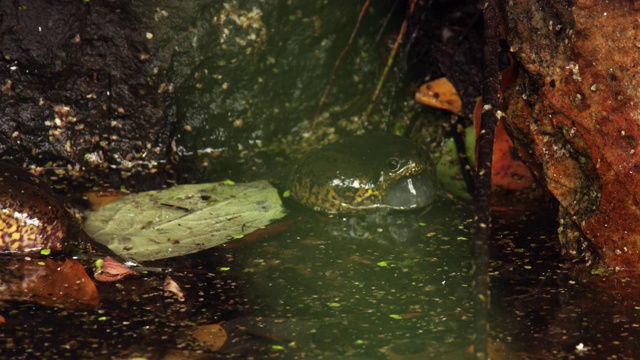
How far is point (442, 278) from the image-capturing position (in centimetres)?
315

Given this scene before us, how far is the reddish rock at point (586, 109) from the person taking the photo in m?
2.94

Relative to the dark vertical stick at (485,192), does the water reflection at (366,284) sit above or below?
below

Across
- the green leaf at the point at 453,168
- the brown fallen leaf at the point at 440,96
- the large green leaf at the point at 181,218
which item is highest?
the brown fallen leaf at the point at 440,96

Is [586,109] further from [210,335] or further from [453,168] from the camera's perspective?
[210,335]

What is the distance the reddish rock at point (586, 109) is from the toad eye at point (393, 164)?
2.50ft

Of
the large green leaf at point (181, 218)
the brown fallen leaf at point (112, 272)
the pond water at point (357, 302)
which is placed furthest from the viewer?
the large green leaf at point (181, 218)

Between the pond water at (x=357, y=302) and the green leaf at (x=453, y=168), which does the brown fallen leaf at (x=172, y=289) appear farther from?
the green leaf at (x=453, y=168)

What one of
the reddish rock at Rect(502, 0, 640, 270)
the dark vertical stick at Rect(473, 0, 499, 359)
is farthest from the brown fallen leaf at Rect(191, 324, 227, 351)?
the reddish rock at Rect(502, 0, 640, 270)

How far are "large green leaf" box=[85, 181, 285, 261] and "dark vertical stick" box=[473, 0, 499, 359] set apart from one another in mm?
1424

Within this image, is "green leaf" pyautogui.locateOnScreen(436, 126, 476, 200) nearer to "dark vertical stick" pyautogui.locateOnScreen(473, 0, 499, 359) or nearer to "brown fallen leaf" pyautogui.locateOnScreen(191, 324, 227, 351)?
"dark vertical stick" pyautogui.locateOnScreen(473, 0, 499, 359)

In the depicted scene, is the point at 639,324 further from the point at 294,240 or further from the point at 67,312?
the point at 67,312

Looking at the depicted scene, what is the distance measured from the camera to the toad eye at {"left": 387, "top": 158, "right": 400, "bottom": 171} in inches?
154

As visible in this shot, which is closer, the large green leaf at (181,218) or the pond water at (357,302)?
the pond water at (357,302)

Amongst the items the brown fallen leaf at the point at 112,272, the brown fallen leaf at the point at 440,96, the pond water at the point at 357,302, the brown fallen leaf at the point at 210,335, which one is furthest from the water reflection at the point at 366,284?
the brown fallen leaf at the point at 440,96
